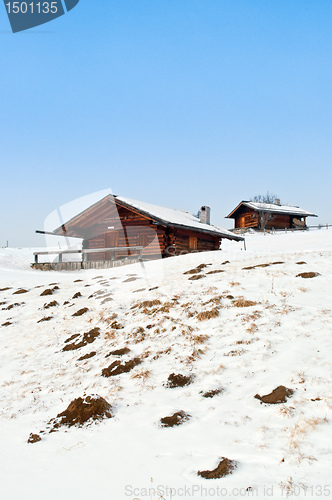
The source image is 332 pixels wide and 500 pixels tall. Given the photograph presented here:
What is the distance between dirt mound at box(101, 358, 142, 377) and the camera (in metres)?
5.46

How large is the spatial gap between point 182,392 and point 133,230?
18095 millimetres

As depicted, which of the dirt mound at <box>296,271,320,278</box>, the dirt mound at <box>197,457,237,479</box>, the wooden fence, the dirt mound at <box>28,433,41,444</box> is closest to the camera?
the dirt mound at <box>197,457,237,479</box>

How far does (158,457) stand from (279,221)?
5224 cm

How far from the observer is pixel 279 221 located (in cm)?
5178

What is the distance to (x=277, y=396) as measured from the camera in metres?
4.05

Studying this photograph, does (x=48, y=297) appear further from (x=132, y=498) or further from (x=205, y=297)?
(x=132, y=498)

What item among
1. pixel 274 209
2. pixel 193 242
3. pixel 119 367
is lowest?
pixel 119 367

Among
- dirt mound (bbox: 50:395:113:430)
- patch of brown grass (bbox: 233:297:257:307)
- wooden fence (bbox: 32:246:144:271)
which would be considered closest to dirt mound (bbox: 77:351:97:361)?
dirt mound (bbox: 50:395:113:430)

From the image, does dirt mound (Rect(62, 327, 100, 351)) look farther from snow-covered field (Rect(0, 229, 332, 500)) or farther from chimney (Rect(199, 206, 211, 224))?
chimney (Rect(199, 206, 211, 224))

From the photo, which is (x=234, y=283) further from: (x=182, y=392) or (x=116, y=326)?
(x=182, y=392)

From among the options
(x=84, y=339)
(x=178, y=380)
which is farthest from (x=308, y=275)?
(x=84, y=339)

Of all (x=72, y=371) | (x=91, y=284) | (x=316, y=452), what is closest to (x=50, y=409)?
(x=72, y=371)

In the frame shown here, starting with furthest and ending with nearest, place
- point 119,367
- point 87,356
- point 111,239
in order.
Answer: point 111,239
point 87,356
point 119,367

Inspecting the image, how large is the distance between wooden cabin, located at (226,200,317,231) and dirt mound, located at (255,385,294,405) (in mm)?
46330
